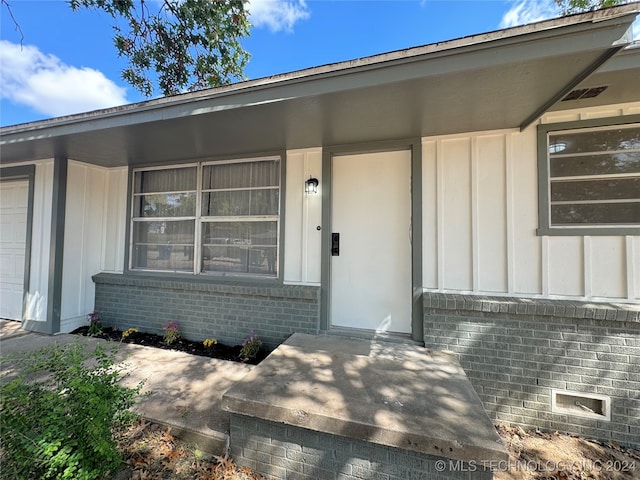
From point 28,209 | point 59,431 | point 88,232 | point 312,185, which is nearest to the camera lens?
point 59,431

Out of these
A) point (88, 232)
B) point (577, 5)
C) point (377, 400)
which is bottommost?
point (377, 400)

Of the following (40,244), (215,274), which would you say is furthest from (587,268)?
(40,244)

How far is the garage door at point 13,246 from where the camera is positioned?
4262 mm

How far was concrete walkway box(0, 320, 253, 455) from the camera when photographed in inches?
75.4

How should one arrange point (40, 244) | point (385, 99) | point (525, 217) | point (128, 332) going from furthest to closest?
point (40, 244), point (128, 332), point (525, 217), point (385, 99)

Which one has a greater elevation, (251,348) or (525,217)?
(525,217)

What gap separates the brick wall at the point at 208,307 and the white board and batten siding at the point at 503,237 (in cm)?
160

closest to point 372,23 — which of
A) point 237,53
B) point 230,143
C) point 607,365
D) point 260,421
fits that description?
point 237,53

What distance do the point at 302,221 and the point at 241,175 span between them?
1.20m

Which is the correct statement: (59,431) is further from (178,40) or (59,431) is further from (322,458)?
(178,40)

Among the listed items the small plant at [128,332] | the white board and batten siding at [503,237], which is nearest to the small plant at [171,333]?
the small plant at [128,332]

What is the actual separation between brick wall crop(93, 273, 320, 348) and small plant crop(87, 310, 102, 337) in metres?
0.07

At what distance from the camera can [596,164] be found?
8.35 ft

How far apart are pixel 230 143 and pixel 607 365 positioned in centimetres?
446
